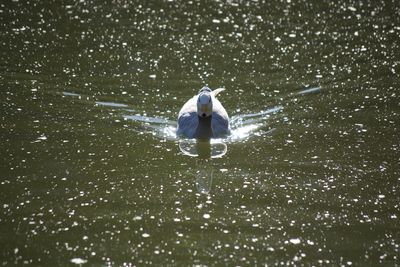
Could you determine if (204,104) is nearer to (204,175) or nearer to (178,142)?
(178,142)

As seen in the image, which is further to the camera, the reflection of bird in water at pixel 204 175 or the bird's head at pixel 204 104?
the bird's head at pixel 204 104

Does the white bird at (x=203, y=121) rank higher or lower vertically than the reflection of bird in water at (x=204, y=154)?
higher

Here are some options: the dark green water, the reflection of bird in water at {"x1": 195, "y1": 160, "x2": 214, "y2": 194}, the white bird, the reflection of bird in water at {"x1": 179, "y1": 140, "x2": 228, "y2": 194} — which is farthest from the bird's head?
the reflection of bird in water at {"x1": 195, "y1": 160, "x2": 214, "y2": 194}

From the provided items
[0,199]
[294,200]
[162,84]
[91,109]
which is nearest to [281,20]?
[162,84]

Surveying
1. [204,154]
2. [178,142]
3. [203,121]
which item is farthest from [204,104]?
[204,154]

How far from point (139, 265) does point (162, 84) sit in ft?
19.0

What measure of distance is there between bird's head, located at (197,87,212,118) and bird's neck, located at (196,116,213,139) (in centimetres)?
7

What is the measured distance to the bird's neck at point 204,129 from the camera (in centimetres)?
1031

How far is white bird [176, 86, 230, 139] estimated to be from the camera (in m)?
10.3

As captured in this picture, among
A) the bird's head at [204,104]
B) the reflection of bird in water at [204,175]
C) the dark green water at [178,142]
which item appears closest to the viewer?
the dark green water at [178,142]

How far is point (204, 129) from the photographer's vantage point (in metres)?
10.4

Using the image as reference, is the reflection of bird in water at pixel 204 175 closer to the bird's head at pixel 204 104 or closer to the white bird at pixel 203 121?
the white bird at pixel 203 121

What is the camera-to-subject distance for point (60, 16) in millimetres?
15273

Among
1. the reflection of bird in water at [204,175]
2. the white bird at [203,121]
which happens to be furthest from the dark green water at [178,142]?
the white bird at [203,121]
